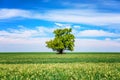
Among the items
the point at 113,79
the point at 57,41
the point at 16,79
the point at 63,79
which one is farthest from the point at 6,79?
the point at 57,41

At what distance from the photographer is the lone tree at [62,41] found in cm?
11744

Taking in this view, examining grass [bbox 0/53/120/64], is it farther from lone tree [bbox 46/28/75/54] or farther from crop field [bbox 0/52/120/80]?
lone tree [bbox 46/28/75/54]

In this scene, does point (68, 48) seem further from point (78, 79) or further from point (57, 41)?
point (78, 79)

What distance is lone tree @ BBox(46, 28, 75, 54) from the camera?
385 ft

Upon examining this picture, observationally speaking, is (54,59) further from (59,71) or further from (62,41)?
(62,41)

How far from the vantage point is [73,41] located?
120500 millimetres

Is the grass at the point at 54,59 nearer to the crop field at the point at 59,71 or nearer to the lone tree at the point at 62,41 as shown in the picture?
the crop field at the point at 59,71

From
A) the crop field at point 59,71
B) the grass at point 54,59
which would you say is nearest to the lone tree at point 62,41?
the grass at point 54,59

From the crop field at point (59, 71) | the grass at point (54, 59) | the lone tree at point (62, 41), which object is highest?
the lone tree at point (62, 41)

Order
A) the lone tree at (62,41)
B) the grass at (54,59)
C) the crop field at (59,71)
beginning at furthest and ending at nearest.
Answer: the lone tree at (62,41) < the grass at (54,59) < the crop field at (59,71)

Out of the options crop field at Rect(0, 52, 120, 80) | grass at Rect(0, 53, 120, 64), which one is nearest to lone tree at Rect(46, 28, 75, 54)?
grass at Rect(0, 53, 120, 64)

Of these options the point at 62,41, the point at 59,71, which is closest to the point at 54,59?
the point at 59,71

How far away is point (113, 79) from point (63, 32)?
10589cm

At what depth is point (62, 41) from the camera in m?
119
